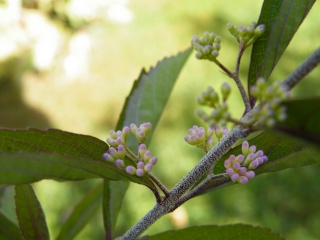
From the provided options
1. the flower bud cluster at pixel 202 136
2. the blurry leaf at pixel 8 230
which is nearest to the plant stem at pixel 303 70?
the flower bud cluster at pixel 202 136

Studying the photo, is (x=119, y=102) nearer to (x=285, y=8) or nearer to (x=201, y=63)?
(x=201, y=63)

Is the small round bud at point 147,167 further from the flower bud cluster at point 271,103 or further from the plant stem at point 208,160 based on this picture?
the flower bud cluster at point 271,103

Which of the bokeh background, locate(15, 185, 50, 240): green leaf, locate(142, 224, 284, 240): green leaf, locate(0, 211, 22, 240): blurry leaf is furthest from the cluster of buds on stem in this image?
the bokeh background

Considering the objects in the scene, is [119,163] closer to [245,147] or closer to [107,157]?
[107,157]

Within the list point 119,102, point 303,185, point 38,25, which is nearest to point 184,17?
point 119,102

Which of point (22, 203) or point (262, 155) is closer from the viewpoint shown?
point (262, 155)

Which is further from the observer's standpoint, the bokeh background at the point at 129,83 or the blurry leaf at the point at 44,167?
the bokeh background at the point at 129,83
